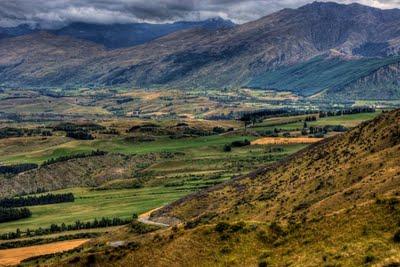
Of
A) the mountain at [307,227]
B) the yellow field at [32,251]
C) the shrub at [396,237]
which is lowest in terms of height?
the yellow field at [32,251]

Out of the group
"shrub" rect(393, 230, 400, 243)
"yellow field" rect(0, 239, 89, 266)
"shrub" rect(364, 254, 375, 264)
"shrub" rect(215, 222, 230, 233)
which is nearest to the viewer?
"shrub" rect(364, 254, 375, 264)

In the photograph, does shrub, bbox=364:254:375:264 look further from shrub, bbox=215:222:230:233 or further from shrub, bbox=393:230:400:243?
shrub, bbox=215:222:230:233

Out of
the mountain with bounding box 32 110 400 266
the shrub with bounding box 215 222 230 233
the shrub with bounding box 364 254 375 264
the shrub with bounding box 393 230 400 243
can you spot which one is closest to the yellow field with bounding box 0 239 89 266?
the mountain with bounding box 32 110 400 266

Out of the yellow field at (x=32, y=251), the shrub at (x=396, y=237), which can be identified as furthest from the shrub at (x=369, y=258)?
the yellow field at (x=32, y=251)

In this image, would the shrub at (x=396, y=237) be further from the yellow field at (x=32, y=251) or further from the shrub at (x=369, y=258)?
the yellow field at (x=32, y=251)

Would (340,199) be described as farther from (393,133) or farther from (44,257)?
(44,257)

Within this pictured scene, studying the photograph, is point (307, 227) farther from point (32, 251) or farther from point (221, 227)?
point (32, 251)
